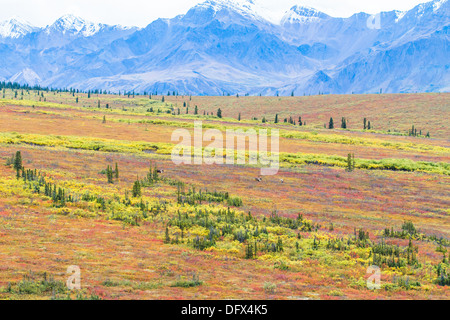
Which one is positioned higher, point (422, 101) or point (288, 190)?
point (422, 101)

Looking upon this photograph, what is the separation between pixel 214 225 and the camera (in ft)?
86.1

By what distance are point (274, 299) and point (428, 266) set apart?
9494 millimetres

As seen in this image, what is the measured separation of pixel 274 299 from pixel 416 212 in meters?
24.0

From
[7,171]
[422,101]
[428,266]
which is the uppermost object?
[422,101]

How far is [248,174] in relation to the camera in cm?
4762

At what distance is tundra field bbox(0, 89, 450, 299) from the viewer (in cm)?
1633

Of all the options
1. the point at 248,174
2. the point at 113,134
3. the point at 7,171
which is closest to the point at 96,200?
the point at 7,171

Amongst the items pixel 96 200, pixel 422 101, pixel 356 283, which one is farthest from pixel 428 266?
pixel 422 101

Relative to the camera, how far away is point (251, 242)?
76.8 ft

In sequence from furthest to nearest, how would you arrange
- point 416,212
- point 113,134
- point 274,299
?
point 113,134
point 416,212
point 274,299

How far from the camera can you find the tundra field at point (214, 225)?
643 inches
